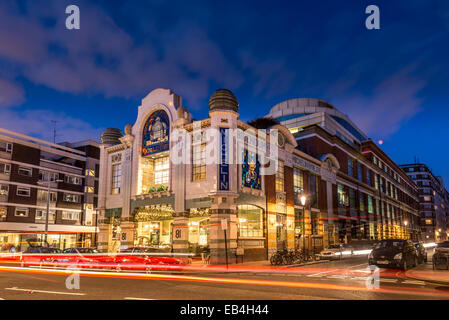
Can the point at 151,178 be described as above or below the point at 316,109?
below

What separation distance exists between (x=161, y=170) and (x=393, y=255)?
24461mm

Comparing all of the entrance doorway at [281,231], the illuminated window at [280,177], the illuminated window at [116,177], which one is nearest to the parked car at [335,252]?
the entrance doorway at [281,231]

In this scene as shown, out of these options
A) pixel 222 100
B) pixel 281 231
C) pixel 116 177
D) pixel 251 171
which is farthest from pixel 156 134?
pixel 281 231

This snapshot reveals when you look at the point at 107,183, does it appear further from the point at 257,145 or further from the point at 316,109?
the point at 316,109

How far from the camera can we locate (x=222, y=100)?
30953mm

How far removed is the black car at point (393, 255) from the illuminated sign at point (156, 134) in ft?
69.9

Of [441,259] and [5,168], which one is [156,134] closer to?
[441,259]

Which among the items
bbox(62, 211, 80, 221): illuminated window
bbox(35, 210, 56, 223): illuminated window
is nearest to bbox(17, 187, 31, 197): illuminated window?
bbox(35, 210, 56, 223): illuminated window

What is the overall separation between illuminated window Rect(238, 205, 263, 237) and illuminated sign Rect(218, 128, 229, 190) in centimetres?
436

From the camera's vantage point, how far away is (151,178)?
3875cm

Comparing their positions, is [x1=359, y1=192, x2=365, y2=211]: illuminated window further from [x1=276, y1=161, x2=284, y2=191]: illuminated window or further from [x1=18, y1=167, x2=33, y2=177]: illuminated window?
[x1=18, y1=167, x2=33, y2=177]: illuminated window
